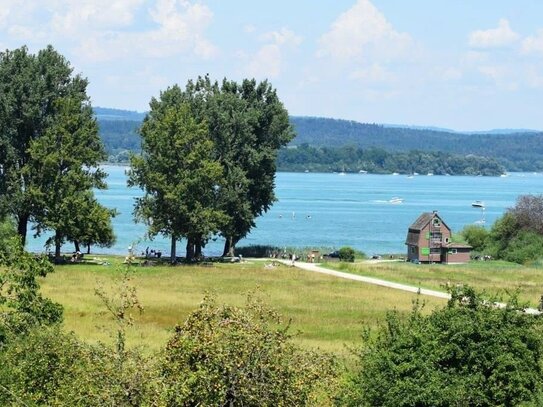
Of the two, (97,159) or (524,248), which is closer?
(97,159)

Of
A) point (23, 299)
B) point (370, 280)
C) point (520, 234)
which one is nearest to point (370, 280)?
point (370, 280)

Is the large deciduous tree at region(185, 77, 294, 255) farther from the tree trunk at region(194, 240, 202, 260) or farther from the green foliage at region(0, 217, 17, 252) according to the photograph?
the green foliage at region(0, 217, 17, 252)

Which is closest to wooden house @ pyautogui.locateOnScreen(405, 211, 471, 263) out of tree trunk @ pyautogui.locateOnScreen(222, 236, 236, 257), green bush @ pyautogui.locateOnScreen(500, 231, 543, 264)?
green bush @ pyautogui.locateOnScreen(500, 231, 543, 264)

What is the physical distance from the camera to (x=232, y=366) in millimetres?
18141

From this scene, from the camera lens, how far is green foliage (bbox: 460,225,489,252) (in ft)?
333

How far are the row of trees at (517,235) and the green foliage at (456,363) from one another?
6748 centimetres

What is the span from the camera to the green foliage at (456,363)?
23.2 meters

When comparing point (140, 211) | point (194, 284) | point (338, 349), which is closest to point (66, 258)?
point (140, 211)

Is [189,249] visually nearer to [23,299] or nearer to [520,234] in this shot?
[520,234]

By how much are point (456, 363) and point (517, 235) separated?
243ft

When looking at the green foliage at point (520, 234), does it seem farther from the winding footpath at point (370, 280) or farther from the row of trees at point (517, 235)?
the winding footpath at point (370, 280)

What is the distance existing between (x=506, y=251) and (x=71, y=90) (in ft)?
143

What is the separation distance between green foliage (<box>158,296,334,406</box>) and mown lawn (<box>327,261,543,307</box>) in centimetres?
3929

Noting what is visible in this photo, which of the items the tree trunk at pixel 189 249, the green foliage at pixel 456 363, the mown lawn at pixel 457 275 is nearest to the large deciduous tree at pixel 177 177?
the tree trunk at pixel 189 249
